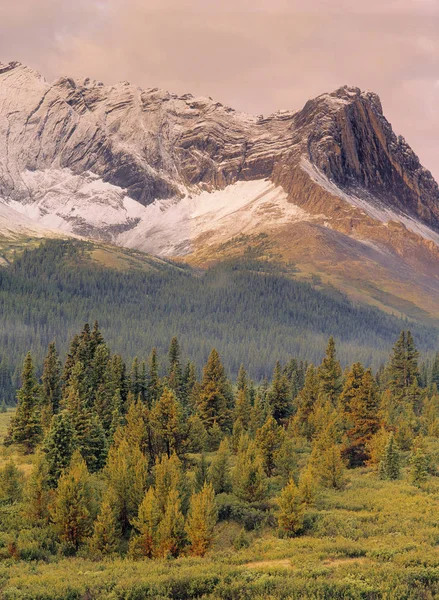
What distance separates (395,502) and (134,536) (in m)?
21.9

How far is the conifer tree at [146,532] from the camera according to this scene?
45625 mm

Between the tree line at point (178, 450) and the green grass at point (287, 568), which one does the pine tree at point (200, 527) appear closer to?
the tree line at point (178, 450)

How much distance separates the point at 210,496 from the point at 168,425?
61.0ft

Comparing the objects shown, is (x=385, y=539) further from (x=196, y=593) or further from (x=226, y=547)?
(x=196, y=593)

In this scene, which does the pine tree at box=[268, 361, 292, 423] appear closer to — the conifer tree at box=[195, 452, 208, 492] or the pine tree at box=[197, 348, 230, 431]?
the pine tree at box=[197, 348, 230, 431]

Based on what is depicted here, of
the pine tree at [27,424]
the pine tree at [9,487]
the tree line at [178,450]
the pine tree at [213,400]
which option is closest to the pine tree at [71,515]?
the tree line at [178,450]

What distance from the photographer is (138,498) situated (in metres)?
50.9

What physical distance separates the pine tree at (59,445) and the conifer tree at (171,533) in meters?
15.7

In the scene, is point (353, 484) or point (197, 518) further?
point (353, 484)

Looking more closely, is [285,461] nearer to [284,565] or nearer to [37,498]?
[284,565]

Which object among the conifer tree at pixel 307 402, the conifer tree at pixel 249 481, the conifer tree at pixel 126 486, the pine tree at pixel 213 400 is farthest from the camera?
the conifer tree at pixel 307 402

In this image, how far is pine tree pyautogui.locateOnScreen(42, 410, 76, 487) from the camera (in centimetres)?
5871

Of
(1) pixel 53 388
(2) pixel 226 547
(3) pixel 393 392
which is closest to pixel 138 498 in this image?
(2) pixel 226 547

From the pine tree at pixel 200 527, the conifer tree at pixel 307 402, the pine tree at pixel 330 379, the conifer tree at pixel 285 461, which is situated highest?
the pine tree at pixel 330 379
